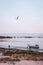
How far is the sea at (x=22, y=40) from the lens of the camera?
1.47 m

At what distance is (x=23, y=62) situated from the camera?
1438 mm

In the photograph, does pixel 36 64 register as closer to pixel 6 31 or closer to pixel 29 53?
pixel 29 53

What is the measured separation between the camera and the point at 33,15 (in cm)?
154

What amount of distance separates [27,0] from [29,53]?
677 mm

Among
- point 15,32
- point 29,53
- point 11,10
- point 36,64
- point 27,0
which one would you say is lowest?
point 36,64

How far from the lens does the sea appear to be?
1468 millimetres

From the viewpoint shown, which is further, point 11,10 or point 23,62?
point 11,10

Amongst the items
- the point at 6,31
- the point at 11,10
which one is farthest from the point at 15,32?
the point at 11,10

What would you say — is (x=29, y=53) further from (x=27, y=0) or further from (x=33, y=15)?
(x=27, y=0)

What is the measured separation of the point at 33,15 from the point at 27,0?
0.21 m

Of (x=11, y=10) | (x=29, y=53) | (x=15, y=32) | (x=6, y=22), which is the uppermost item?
(x=11, y=10)

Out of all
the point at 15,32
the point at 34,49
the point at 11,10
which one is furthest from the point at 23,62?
the point at 11,10

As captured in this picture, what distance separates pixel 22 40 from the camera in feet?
4.91

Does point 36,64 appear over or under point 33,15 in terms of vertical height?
under
